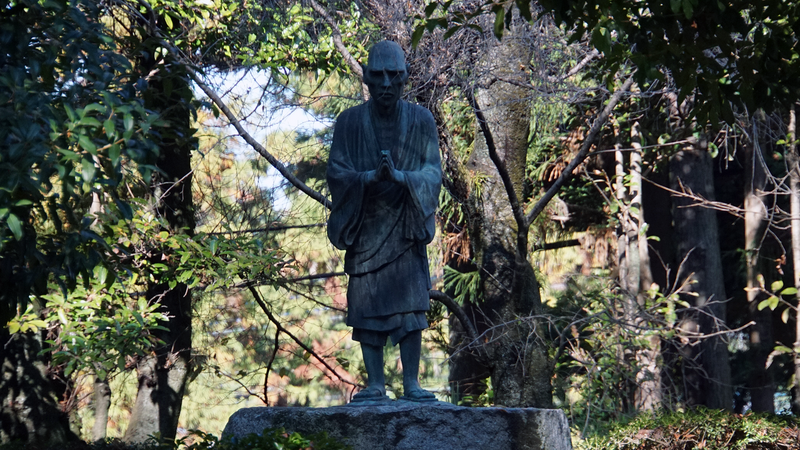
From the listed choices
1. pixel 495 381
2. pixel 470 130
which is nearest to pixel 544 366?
pixel 495 381

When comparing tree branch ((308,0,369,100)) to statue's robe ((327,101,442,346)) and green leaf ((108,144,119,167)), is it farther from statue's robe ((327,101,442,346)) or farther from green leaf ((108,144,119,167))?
green leaf ((108,144,119,167))

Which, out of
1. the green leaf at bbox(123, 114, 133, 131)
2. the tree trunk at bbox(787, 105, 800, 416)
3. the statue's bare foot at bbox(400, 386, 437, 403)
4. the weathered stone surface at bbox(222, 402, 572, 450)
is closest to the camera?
the green leaf at bbox(123, 114, 133, 131)

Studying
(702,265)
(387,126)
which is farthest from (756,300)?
(387,126)

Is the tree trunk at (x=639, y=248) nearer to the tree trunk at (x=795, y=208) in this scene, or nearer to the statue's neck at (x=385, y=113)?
the tree trunk at (x=795, y=208)

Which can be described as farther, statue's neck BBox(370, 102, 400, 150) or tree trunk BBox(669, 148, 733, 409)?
tree trunk BBox(669, 148, 733, 409)

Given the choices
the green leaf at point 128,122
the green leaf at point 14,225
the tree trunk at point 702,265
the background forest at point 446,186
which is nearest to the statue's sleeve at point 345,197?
the background forest at point 446,186

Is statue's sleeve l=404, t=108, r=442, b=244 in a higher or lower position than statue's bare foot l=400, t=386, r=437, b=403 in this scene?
higher

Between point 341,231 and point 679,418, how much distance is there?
5755mm

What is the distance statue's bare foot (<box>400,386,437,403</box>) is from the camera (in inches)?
209

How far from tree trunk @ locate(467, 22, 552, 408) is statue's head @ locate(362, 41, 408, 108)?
14.8ft

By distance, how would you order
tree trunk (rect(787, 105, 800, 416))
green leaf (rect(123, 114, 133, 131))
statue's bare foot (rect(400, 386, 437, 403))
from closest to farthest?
green leaf (rect(123, 114, 133, 131)) → statue's bare foot (rect(400, 386, 437, 403)) → tree trunk (rect(787, 105, 800, 416))

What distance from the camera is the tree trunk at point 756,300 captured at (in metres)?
13.7

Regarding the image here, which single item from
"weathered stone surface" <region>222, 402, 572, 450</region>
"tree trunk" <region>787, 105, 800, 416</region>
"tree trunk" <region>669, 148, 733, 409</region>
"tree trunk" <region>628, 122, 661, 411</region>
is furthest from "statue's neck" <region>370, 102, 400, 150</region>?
"tree trunk" <region>669, 148, 733, 409</region>

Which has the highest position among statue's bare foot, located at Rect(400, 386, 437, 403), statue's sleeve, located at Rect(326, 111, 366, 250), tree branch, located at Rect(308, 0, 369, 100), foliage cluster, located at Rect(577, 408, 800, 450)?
tree branch, located at Rect(308, 0, 369, 100)
